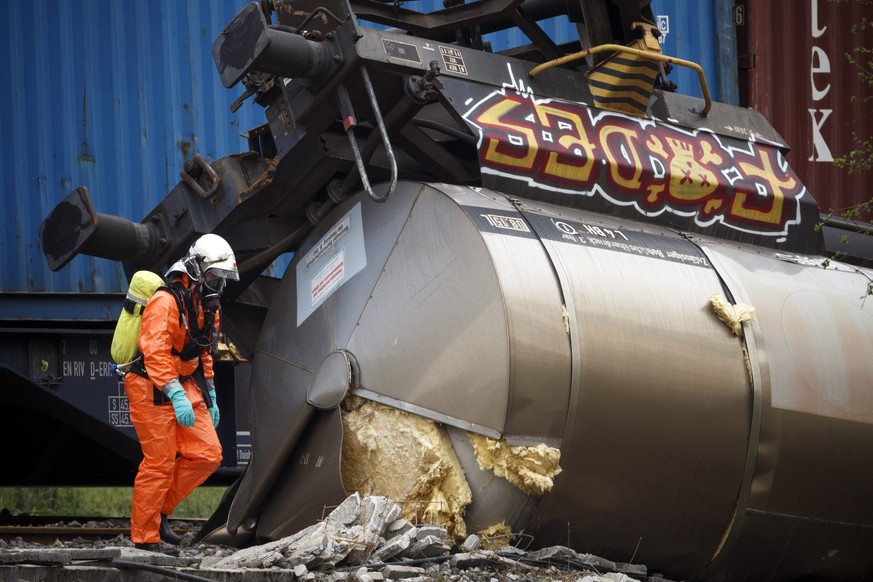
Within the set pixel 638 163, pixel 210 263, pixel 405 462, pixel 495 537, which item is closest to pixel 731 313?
pixel 638 163

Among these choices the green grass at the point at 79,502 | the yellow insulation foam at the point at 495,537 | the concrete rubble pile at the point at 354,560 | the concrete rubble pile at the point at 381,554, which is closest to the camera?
the concrete rubble pile at the point at 354,560

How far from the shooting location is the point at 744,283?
6660 millimetres

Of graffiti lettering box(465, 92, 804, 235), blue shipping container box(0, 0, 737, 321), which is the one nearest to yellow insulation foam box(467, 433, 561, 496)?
graffiti lettering box(465, 92, 804, 235)

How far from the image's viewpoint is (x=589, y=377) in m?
5.70

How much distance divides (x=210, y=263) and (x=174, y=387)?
717 mm

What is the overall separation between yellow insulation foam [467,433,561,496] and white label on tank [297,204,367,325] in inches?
52.5

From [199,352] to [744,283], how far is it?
3.12 metres

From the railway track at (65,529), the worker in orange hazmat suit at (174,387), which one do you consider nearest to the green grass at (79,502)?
the railway track at (65,529)

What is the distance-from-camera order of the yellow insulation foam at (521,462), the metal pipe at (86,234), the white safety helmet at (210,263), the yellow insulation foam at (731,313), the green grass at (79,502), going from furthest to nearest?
1. the green grass at (79,502)
2. the metal pipe at (86,234)
3. the white safety helmet at (210,263)
4. the yellow insulation foam at (731,313)
5. the yellow insulation foam at (521,462)

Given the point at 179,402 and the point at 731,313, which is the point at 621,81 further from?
the point at 179,402

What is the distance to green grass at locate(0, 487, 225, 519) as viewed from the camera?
14883 mm

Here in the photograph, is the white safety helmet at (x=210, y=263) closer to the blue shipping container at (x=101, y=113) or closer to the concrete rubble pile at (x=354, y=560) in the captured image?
the concrete rubble pile at (x=354, y=560)

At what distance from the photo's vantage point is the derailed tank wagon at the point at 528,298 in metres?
5.73

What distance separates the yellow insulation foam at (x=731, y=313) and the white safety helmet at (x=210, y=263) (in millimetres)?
2640
